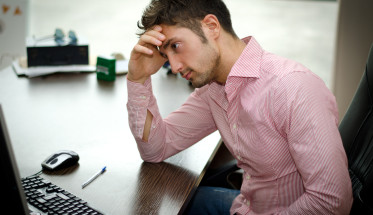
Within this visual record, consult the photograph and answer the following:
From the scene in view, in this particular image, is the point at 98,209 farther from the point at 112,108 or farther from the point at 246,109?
the point at 112,108

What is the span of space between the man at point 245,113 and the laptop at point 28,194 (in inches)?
12.4

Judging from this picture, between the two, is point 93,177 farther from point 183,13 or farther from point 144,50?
point 183,13

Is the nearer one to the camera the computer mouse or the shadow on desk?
the shadow on desk

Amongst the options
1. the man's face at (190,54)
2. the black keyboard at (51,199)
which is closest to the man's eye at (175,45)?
the man's face at (190,54)

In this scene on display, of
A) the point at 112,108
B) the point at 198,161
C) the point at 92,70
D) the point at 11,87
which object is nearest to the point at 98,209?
the point at 198,161

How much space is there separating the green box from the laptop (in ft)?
3.00

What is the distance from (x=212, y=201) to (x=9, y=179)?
84 cm

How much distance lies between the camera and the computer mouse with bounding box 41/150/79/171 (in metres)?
1.20

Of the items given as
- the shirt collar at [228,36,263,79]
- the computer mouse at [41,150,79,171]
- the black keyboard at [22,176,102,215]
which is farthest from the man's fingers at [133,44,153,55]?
the black keyboard at [22,176,102,215]

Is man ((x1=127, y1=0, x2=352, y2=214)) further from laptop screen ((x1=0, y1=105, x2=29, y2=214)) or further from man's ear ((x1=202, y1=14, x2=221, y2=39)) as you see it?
laptop screen ((x1=0, y1=105, x2=29, y2=214))

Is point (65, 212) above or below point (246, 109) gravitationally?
below

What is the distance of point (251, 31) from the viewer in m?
5.39

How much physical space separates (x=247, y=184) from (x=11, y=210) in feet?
2.35

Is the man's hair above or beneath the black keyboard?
above
